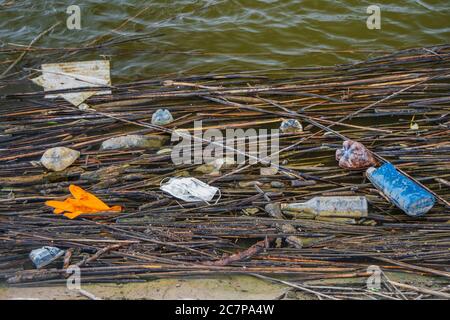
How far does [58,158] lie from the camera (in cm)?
463

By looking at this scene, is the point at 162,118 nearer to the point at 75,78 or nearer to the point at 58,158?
the point at 58,158

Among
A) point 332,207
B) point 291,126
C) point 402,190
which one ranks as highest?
point 291,126

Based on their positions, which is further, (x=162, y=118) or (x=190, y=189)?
(x=162, y=118)

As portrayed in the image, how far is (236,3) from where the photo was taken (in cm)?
739

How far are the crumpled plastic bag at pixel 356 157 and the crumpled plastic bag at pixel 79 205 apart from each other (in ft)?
6.67

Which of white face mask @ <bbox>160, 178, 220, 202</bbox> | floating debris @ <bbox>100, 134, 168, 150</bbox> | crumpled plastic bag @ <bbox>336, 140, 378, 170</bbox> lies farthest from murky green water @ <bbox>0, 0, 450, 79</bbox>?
Answer: white face mask @ <bbox>160, 178, 220, 202</bbox>

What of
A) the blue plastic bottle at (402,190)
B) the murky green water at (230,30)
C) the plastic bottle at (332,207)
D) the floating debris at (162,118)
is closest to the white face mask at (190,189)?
the plastic bottle at (332,207)

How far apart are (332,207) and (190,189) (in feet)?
3.95

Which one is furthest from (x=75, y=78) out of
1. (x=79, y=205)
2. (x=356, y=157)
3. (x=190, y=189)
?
(x=356, y=157)

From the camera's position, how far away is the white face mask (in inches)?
164

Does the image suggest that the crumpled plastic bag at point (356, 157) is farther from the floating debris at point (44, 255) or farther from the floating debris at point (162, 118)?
the floating debris at point (44, 255)

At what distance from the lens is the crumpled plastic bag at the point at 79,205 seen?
4.10 m

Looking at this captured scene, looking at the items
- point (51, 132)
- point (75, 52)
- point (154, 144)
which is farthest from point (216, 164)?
point (75, 52)
